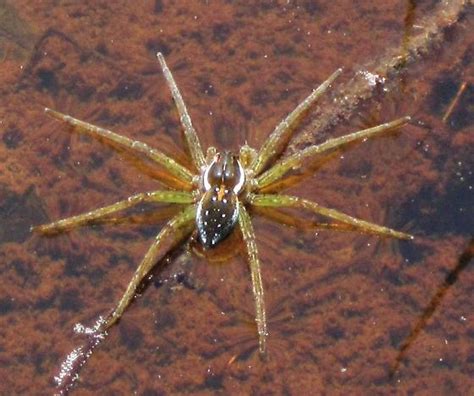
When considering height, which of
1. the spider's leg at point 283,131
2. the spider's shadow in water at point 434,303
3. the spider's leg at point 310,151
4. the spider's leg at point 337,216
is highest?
the spider's leg at point 283,131

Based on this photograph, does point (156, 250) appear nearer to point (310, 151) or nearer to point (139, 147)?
point (139, 147)

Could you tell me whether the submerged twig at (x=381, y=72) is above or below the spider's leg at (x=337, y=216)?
above

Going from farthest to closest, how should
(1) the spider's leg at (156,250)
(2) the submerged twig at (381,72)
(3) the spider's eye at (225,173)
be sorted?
1. (2) the submerged twig at (381,72)
2. (3) the spider's eye at (225,173)
3. (1) the spider's leg at (156,250)

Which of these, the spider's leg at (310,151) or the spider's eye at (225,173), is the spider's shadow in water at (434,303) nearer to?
the spider's leg at (310,151)

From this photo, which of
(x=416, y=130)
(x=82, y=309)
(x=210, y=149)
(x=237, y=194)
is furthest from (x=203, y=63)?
(x=82, y=309)

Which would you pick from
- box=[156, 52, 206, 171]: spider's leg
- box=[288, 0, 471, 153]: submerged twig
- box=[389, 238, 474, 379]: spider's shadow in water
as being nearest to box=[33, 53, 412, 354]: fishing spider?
box=[156, 52, 206, 171]: spider's leg

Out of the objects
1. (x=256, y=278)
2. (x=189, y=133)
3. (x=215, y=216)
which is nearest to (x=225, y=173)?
(x=215, y=216)

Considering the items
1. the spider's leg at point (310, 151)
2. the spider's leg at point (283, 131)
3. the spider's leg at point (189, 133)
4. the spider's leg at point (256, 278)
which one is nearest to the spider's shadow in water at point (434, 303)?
the spider's leg at point (256, 278)
